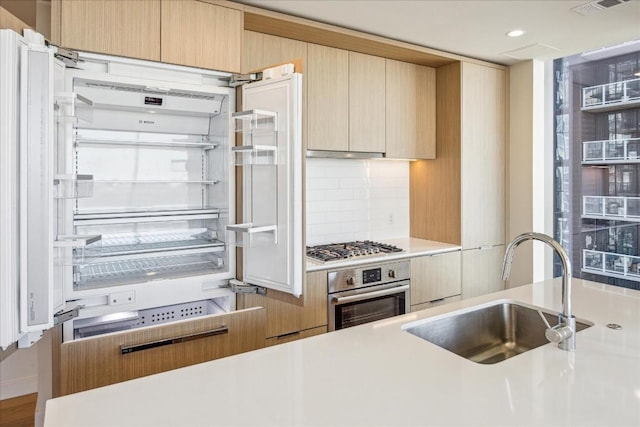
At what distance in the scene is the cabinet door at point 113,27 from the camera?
1915 mm

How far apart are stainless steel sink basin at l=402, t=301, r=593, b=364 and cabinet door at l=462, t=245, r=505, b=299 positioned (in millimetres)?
1612

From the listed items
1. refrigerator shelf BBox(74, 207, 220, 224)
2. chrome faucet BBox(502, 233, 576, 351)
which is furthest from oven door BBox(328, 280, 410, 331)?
chrome faucet BBox(502, 233, 576, 351)

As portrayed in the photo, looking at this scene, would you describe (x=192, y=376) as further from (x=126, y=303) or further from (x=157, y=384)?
(x=126, y=303)

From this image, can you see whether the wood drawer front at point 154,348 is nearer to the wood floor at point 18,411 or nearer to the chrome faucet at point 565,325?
the wood floor at point 18,411

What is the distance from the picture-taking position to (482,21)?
269 centimetres

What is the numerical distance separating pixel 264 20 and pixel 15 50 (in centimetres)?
137

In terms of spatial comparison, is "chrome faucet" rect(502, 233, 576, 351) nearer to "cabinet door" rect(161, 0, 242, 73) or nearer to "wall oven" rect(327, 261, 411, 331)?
"wall oven" rect(327, 261, 411, 331)

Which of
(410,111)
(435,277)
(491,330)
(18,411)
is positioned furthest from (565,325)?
(18,411)

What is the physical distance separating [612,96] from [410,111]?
4.91 ft

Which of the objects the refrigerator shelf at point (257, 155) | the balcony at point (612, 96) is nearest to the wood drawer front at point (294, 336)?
the refrigerator shelf at point (257, 155)

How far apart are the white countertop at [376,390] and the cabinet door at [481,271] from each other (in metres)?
2.04

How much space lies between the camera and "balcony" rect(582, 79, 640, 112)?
122 inches

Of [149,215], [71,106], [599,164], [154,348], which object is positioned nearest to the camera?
[71,106]

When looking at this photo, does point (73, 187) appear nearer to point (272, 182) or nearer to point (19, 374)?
point (272, 182)
